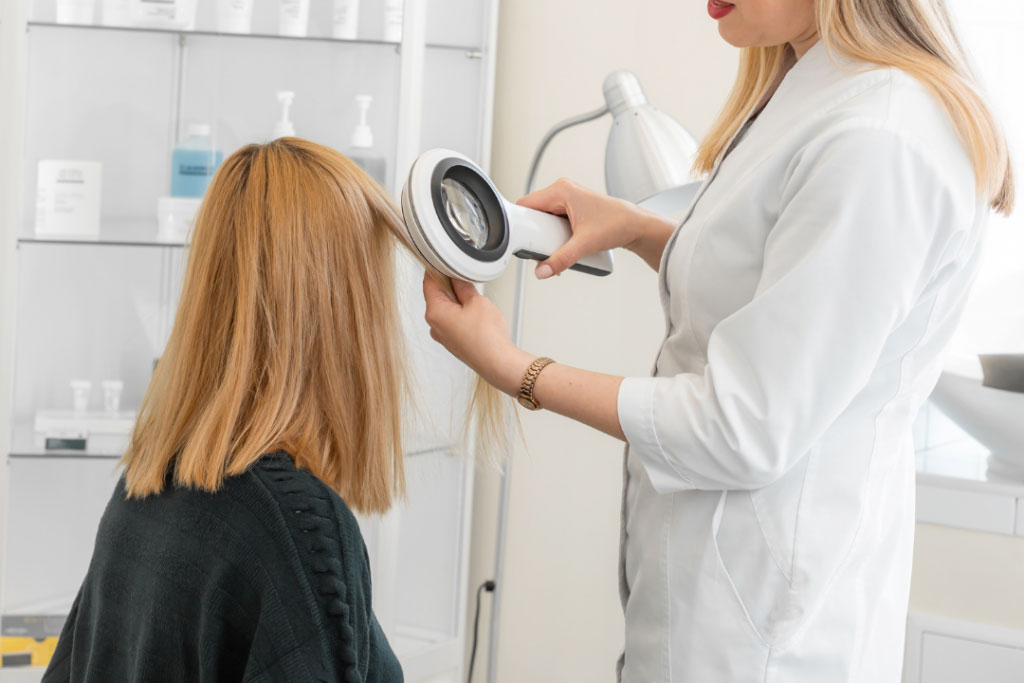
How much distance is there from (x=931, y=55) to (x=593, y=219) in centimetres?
41

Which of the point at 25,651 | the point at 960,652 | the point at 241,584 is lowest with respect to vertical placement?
the point at 25,651

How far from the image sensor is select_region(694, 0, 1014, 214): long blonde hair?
782 mm

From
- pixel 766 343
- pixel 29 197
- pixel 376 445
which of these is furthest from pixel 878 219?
pixel 29 197

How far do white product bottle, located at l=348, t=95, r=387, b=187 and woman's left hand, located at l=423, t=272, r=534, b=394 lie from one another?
0.96 meters

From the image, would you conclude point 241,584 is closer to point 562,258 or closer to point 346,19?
point 562,258

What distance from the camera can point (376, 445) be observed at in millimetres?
990

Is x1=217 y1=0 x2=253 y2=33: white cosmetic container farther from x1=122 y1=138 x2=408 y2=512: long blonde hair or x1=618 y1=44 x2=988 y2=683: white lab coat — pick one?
x1=618 y1=44 x2=988 y2=683: white lab coat

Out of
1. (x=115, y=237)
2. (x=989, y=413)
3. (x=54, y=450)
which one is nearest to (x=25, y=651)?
(x=54, y=450)

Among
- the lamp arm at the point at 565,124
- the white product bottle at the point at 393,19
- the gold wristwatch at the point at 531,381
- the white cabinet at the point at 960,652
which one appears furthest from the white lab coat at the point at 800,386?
the white product bottle at the point at 393,19

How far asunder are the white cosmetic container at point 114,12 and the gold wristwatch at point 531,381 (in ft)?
4.52

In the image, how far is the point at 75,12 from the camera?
6.01 feet

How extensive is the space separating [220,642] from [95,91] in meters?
1.46

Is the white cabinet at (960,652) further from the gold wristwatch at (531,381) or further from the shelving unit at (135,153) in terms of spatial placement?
the gold wristwatch at (531,381)

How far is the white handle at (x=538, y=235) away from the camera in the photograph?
3.39 feet
